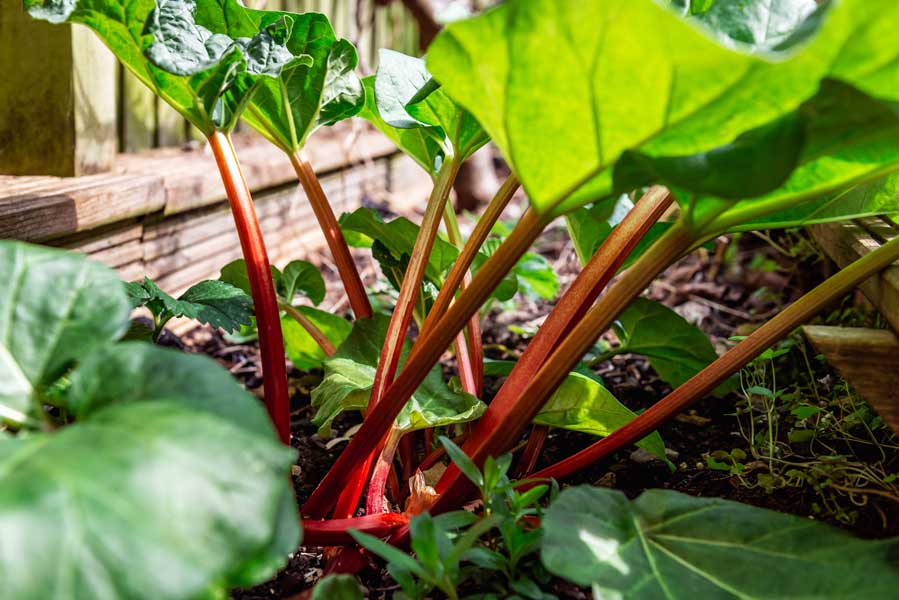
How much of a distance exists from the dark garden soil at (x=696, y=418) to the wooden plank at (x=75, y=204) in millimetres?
373

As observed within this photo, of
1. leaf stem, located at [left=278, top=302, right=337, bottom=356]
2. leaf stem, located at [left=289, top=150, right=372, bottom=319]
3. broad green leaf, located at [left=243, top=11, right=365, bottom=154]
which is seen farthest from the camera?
leaf stem, located at [left=278, top=302, right=337, bottom=356]

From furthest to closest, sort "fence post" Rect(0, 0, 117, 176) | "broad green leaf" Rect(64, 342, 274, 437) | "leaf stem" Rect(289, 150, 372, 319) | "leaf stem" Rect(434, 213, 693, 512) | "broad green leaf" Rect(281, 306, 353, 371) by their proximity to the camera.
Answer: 1. "fence post" Rect(0, 0, 117, 176)
2. "broad green leaf" Rect(281, 306, 353, 371)
3. "leaf stem" Rect(289, 150, 372, 319)
4. "leaf stem" Rect(434, 213, 693, 512)
5. "broad green leaf" Rect(64, 342, 274, 437)

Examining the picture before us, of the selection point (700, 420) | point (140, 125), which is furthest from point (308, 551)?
point (140, 125)

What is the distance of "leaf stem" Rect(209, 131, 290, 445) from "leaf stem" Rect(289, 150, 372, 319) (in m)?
0.15

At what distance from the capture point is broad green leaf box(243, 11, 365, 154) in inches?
53.4

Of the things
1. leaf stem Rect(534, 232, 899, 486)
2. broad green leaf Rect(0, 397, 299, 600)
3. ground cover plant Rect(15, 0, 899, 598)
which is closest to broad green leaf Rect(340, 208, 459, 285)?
ground cover plant Rect(15, 0, 899, 598)

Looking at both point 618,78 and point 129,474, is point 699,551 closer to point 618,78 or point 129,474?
point 618,78

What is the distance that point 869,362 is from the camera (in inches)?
43.8

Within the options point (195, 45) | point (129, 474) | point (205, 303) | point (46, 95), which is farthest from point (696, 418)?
point (46, 95)

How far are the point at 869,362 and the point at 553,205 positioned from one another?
47 cm

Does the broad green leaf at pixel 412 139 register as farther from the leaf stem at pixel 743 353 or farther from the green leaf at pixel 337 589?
the green leaf at pixel 337 589

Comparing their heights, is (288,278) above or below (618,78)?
below

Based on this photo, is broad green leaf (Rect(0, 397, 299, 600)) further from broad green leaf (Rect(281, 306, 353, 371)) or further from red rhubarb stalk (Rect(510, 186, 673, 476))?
broad green leaf (Rect(281, 306, 353, 371))

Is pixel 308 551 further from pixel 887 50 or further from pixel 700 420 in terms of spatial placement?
pixel 887 50
